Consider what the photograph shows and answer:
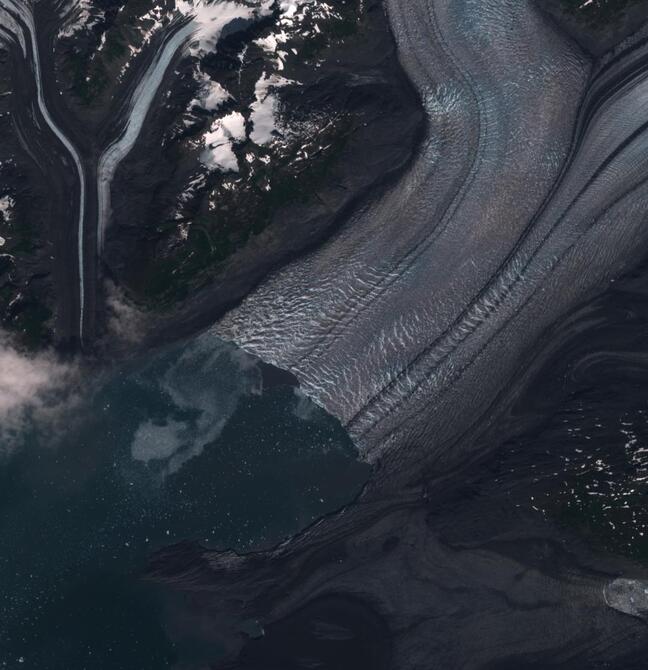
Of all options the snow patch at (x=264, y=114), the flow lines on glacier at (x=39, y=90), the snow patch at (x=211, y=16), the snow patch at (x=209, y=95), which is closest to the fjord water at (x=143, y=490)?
the flow lines on glacier at (x=39, y=90)

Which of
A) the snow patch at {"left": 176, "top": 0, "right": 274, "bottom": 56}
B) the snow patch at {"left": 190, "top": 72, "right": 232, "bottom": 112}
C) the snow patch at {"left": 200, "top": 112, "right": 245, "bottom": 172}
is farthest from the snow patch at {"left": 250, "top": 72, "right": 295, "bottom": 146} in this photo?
the snow patch at {"left": 176, "top": 0, "right": 274, "bottom": 56}

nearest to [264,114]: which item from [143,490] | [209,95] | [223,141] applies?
[223,141]

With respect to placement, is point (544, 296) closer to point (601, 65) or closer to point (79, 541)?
point (601, 65)

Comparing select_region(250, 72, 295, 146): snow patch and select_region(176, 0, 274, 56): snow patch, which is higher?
select_region(176, 0, 274, 56): snow patch

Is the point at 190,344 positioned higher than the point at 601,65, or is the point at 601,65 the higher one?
the point at 601,65

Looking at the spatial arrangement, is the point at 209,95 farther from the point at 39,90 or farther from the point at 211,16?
the point at 39,90

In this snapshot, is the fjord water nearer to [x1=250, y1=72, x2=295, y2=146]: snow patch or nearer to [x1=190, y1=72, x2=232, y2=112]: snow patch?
[x1=250, y1=72, x2=295, y2=146]: snow patch

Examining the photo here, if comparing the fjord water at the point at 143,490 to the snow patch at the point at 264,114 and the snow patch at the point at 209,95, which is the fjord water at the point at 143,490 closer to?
the snow patch at the point at 264,114

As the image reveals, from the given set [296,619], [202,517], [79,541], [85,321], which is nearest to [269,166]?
[85,321]

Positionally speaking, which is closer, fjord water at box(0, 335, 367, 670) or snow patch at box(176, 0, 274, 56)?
fjord water at box(0, 335, 367, 670)
